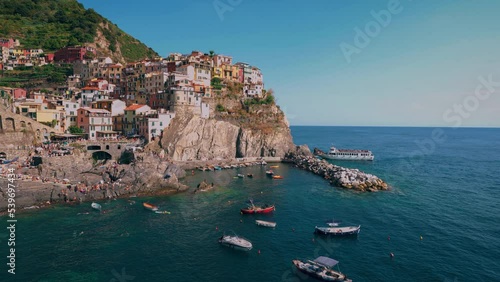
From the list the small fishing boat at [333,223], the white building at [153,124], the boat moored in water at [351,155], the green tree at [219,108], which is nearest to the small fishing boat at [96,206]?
the white building at [153,124]

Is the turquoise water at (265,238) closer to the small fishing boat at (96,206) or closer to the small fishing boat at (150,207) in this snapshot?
the small fishing boat at (96,206)

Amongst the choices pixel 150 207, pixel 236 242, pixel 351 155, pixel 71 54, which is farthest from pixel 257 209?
pixel 71 54

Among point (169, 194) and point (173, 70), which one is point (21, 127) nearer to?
point (169, 194)

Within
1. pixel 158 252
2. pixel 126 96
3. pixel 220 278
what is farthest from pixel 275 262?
pixel 126 96

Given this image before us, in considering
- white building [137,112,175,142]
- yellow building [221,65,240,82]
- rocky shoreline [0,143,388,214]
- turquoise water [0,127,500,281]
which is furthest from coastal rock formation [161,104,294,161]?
yellow building [221,65,240,82]

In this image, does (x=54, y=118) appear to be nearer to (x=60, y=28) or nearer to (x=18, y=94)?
(x=18, y=94)

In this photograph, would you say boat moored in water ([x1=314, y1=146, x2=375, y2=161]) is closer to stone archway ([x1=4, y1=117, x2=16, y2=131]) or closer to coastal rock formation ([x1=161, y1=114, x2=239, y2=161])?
coastal rock formation ([x1=161, y1=114, x2=239, y2=161])
